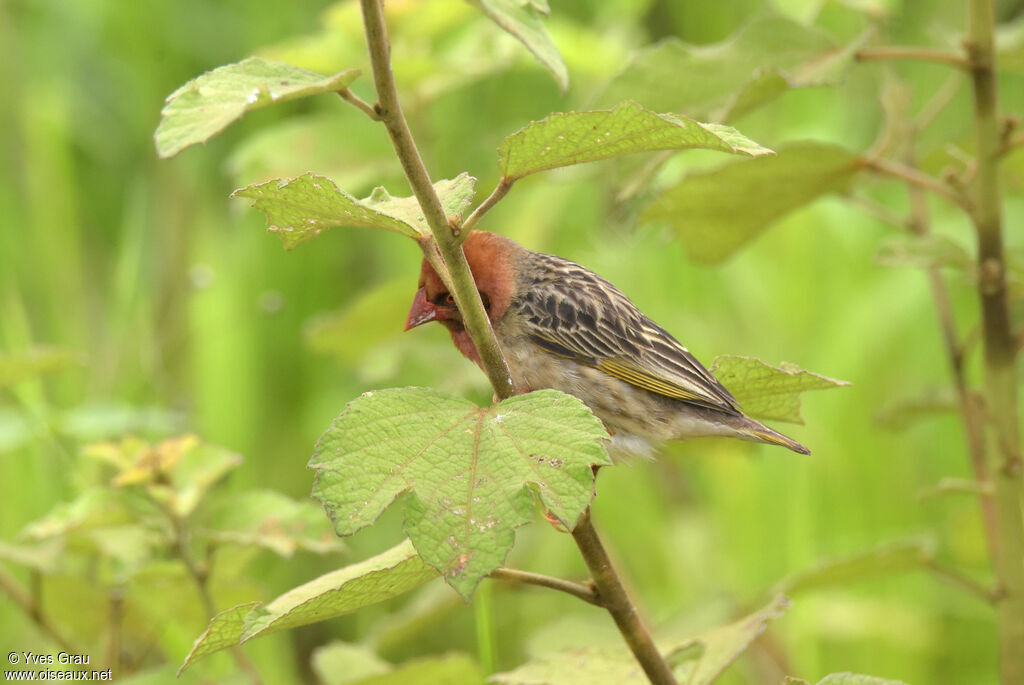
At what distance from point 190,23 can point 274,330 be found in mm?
1355

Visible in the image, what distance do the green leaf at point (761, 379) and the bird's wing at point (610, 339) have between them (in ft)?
1.43

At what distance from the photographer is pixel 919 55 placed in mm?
1421

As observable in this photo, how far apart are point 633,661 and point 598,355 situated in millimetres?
541

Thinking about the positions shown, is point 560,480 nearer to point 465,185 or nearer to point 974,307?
point 465,185

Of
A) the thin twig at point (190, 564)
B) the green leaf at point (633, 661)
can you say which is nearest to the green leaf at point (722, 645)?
the green leaf at point (633, 661)

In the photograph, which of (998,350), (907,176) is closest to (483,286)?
(907,176)

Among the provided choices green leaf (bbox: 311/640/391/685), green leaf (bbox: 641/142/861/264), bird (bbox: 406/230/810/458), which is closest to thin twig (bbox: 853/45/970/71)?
green leaf (bbox: 641/142/861/264)

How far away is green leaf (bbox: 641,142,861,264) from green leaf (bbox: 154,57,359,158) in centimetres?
80

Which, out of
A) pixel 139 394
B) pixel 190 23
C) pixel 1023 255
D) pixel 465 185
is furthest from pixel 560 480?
Answer: pixel 190 23

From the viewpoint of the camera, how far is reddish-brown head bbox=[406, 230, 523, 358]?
1.54 meters

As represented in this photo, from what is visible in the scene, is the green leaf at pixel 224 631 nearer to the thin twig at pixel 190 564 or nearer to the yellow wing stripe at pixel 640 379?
the thin twig at pixel 190 564

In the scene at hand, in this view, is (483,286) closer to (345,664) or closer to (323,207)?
(345,664)

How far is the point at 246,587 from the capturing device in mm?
1672

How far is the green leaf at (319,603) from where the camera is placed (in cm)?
90
